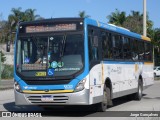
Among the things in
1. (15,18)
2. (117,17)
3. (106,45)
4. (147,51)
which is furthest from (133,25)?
(106,45)

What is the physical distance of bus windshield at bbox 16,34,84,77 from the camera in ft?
42.0

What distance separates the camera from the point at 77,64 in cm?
1280

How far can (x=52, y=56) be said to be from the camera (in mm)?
13008

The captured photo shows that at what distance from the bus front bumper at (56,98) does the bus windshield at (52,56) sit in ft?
2.11

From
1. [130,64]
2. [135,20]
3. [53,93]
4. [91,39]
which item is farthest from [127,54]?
[135,20]

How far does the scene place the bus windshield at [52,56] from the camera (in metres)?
12.8

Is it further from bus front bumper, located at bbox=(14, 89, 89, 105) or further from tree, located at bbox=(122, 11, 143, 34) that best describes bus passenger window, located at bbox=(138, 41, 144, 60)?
tree, located at bbox=(122, 11, 143, 34)

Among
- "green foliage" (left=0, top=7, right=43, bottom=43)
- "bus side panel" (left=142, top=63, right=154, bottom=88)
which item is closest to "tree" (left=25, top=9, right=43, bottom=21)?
"green foliage" (left=0, top=7, right=43, bottom=43)

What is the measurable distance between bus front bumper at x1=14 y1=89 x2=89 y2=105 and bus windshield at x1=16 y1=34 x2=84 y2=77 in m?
0.64

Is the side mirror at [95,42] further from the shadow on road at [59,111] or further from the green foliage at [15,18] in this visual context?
the green foliage at [15,18]

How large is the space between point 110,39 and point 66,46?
117 inches

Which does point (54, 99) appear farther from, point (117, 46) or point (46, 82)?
point (117, 46)

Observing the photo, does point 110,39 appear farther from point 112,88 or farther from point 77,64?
point 77,64

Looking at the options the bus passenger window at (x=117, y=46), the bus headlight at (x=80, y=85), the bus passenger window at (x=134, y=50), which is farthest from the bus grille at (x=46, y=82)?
the bus passenger window at (x=134, y=50)
